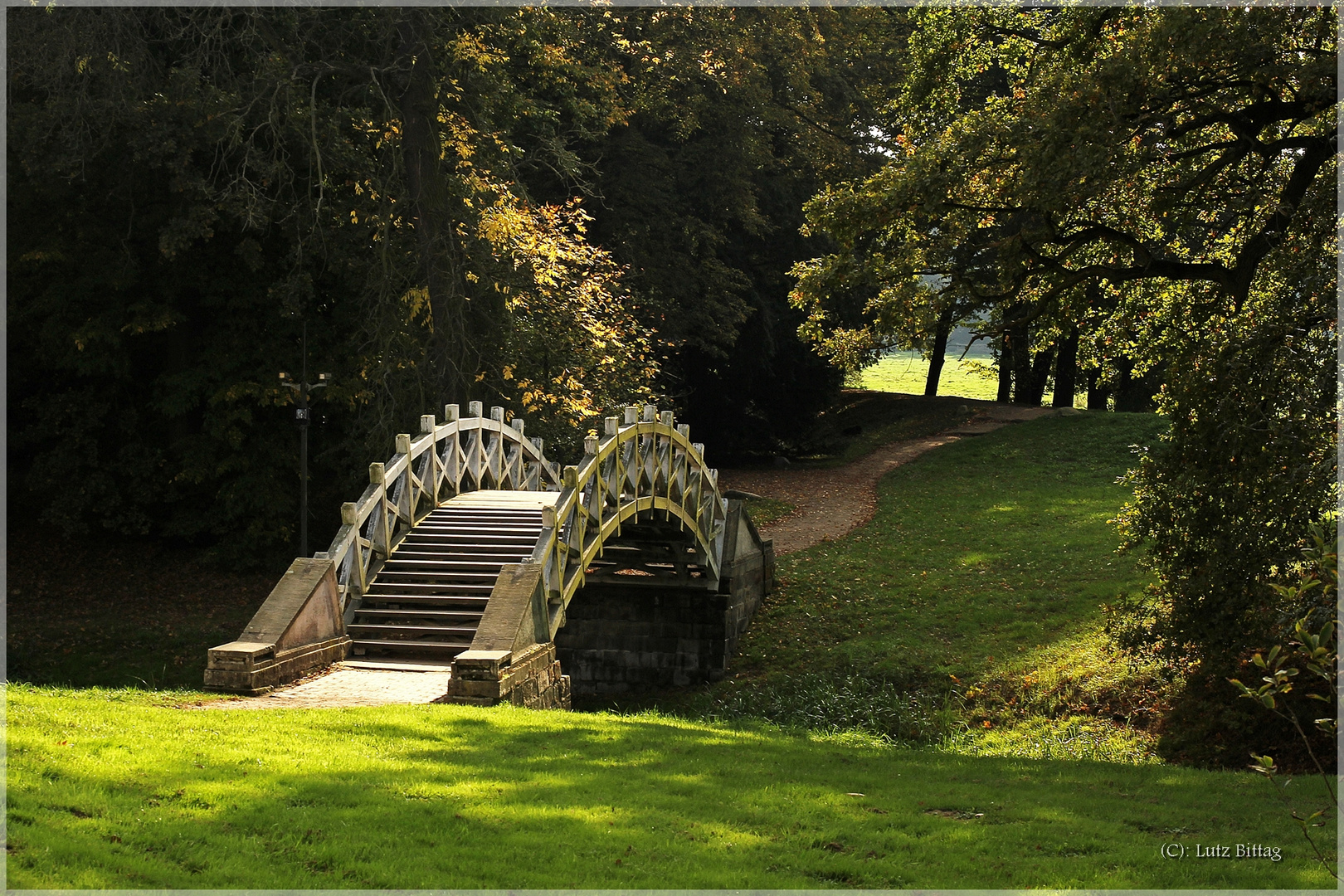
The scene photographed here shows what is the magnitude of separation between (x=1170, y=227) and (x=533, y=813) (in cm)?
1417

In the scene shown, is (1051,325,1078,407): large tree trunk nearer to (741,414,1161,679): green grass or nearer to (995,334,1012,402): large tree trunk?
(995,334,1012,402): large tree trunk

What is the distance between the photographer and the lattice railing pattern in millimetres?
15133

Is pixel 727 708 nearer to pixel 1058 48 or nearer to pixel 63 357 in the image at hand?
pixel 1058 48

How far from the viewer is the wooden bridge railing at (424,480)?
14367 mm

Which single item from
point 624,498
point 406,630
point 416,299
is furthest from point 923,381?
point 406,630

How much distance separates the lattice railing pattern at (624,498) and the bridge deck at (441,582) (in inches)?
28.5

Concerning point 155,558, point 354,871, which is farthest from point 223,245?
point 354,871

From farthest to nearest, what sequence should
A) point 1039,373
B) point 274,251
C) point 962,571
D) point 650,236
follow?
1. point 1039,373
2. point 650,236
3. point 962,571
4. point 274,251

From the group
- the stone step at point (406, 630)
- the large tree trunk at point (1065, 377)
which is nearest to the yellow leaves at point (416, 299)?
the stone step at point (406, 630)

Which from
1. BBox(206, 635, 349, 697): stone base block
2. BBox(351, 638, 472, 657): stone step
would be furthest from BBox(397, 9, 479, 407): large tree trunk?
BBox(206, 635, 349, 697): stone base block

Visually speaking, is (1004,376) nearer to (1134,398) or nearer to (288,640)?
(1134,398)

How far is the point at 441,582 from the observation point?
15.2 meters

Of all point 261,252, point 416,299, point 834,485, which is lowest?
point 834,485

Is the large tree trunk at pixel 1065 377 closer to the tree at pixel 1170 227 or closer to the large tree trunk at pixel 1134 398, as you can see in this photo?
the large tree trunk at pixel 1134 398
